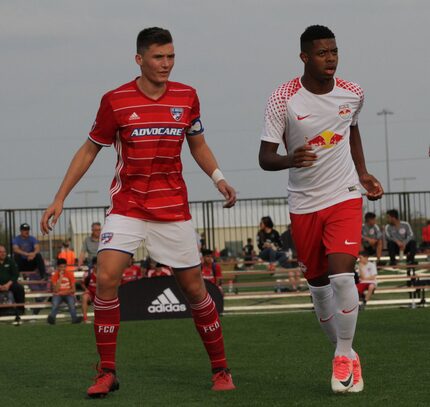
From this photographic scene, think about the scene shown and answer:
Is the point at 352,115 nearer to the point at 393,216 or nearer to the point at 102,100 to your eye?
the point at 102,100

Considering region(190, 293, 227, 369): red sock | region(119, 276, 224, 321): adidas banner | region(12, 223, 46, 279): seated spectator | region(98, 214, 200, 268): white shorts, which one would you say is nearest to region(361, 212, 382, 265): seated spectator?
region(12, 223, 46, 279): seated spectator

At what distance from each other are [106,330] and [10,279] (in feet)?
47.7

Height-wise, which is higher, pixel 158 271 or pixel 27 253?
pixel 27 253

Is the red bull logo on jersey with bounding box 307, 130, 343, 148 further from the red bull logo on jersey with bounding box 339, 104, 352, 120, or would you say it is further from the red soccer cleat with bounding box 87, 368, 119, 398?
the red soccer cleat with bounding box 87, 368, 119, 398

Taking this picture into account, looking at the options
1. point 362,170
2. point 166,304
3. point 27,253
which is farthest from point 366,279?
point 362,170

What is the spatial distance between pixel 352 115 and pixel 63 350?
646 centimetres

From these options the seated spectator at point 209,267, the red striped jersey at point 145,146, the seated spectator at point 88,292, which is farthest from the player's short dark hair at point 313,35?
the seated spectator at point 209,267

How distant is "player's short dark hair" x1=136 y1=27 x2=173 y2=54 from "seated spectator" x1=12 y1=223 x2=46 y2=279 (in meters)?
18.1

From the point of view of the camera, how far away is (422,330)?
14.3 m

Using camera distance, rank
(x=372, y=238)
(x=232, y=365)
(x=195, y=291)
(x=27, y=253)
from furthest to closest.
Result: (x=372, y=238) < (x=27, y=253) < (x=232, y=365) < (x=195, y=291)

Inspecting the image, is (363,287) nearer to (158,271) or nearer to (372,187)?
(158,271)

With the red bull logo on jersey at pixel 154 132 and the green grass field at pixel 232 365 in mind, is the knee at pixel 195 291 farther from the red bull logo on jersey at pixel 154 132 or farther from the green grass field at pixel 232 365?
the red bull logo on jersey at pixel 154 132

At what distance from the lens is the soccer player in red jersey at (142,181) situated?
747 centimetres

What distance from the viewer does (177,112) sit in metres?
7.57
